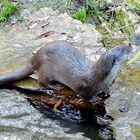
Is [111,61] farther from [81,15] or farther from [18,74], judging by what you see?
[81,15]

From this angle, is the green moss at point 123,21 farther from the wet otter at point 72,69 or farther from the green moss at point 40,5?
the wet otter at point 72,69

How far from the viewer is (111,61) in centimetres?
349

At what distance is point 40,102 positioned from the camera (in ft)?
12.0

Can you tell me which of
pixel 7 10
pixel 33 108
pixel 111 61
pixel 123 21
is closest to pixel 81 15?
pixel 123 21

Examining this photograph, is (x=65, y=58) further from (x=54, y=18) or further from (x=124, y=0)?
(x=124, y=0)

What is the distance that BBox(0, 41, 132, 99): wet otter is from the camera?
11.5 feet

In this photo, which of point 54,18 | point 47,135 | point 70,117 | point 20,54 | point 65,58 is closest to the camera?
point 47,135

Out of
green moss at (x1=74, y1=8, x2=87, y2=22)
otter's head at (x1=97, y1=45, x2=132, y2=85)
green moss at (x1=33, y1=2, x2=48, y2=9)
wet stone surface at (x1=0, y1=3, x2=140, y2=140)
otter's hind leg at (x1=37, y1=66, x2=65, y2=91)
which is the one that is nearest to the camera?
wet stone surface at (x1=0, y1=3, x2=140, y2=140)

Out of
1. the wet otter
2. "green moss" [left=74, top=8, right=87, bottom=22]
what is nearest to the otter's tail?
the wet otter

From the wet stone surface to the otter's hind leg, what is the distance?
0.75 ft

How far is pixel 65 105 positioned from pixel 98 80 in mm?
314

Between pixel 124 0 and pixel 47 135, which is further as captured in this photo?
pixel 124 0

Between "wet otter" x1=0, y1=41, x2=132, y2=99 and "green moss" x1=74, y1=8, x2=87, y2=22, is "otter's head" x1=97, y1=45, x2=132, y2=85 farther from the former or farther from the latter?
"green moss" x1=74, y1=8, x2=87, y2=22

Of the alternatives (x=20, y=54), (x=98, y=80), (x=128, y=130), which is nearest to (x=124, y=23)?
(x=20, y=54)
